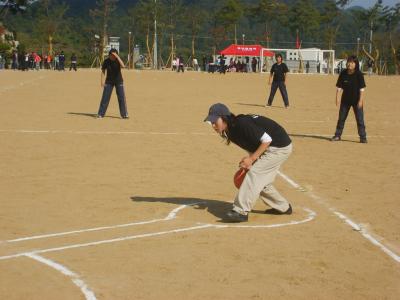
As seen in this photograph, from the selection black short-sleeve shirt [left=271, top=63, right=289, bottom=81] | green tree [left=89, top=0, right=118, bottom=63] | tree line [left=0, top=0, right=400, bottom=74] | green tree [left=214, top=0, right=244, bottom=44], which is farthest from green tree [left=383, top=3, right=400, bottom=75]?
black short-sleeve shirt [left=271, top=63, right=289, bottom=81]

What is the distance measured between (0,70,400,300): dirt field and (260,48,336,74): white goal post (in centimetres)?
6134

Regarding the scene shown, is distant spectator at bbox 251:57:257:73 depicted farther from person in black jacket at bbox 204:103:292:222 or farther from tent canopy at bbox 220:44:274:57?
person in black jacket at bbox 204:103:292:222

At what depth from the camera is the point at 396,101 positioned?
30.7 m

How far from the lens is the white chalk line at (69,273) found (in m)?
5.68

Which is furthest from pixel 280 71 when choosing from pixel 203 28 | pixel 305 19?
pixel 203 28

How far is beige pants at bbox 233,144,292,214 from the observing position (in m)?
8.19

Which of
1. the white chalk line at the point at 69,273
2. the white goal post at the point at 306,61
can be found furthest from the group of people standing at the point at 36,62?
the white chalk line at the point at 69,273

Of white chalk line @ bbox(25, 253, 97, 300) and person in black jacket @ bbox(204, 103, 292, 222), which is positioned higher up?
person in black jacket @ bbox(204, 103, 292, 222)

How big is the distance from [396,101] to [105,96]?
15.8m

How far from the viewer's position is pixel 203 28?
9838cm

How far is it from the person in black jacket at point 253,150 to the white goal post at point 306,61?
6779 cm

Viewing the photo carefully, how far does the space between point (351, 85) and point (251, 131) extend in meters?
8.14

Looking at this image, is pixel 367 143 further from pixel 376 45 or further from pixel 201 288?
pixel 376 45

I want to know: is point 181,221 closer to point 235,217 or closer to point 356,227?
point 235,217
